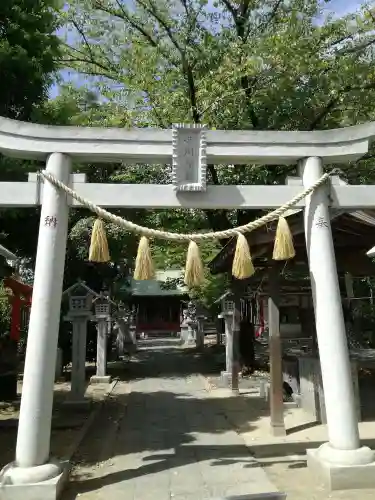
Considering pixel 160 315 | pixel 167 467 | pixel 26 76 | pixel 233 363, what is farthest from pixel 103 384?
pixel 160 315

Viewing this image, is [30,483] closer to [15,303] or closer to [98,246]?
[98,246]

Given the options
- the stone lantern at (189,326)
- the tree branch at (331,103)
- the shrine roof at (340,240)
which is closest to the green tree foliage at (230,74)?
the tree branch at (331,103)

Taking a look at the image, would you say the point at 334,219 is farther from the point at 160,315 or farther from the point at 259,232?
the point at 160,315

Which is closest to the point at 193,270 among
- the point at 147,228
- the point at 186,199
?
the point at 147,228

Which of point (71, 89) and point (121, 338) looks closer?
point (71, 89)

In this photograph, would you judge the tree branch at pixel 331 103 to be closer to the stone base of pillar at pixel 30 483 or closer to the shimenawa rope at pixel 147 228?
the shimenawa rope at pixel 147 228

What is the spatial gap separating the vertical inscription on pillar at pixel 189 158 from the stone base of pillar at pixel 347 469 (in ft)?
11.3

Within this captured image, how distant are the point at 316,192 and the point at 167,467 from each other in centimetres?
408

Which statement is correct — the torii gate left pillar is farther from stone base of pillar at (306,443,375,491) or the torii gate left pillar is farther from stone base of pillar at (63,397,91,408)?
stone base of pillar at (63,397,91,408)

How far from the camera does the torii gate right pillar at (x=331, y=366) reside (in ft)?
16.8

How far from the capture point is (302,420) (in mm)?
8711

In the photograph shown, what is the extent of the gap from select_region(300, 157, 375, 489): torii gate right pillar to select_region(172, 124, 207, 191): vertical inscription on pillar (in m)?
1.37

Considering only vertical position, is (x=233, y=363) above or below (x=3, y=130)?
below

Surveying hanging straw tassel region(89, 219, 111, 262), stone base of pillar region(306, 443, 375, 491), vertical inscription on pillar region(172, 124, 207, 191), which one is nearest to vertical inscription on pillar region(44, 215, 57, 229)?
hanging straw tassel region(89, 219, 111, 262)
